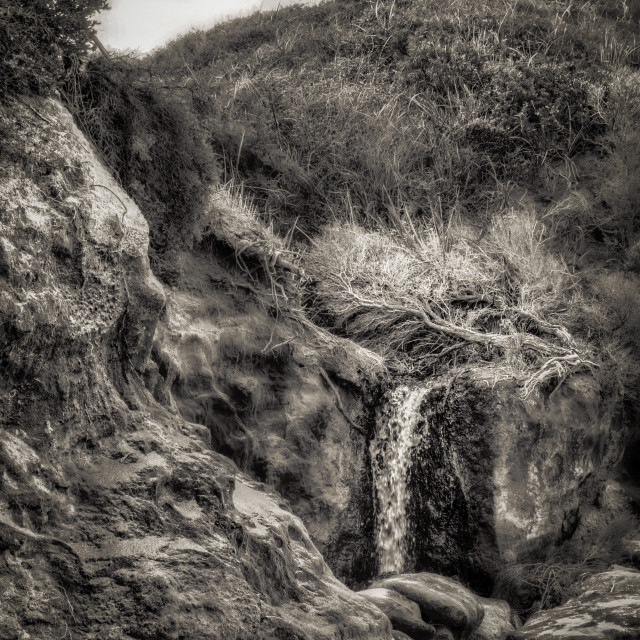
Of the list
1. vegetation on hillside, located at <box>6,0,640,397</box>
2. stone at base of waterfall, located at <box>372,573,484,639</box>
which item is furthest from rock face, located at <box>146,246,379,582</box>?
stone at base of waterfall, located at <box>372,573,484,639</box>

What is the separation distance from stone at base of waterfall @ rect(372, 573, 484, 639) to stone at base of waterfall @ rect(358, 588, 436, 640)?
0.17 meters

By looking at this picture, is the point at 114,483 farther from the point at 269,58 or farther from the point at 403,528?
the point at 269,58

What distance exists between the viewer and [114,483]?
484cm

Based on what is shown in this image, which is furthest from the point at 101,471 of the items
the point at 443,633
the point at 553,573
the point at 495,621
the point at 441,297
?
the point at 441,297

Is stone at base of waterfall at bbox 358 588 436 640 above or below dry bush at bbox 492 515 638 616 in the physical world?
below

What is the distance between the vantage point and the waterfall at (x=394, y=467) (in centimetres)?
952

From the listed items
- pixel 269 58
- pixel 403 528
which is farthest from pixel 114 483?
pixel 269 58

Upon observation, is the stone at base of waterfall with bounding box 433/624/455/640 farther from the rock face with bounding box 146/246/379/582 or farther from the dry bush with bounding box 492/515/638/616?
the dry bush with bounding box 492/515/638/616

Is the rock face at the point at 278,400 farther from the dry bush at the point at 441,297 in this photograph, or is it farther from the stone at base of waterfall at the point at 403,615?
the stone at base of waterfall at the point at 403,615

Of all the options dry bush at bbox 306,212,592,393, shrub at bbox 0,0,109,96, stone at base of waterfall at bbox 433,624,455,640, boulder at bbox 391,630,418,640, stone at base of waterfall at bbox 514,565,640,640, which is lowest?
boulder at bbox 391,630,418,640

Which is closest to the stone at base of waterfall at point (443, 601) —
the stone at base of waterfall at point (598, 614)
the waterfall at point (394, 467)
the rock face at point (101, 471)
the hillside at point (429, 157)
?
the stone at base of waterfall at point (598, 614)

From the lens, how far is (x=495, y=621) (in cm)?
850

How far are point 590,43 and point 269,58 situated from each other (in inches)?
331

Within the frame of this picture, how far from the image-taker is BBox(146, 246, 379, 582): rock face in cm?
869
